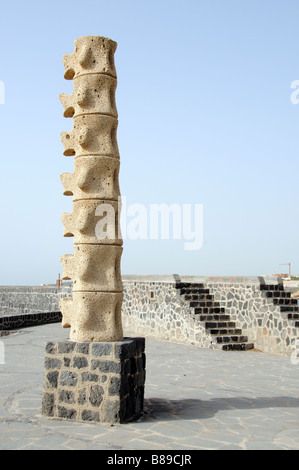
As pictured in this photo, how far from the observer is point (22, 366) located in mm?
9164

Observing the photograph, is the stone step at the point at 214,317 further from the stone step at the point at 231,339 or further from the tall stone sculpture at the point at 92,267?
the tall stone sculpture at the point at 92,267

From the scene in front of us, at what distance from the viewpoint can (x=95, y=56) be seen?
6.07 metres

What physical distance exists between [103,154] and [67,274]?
4.73 feet

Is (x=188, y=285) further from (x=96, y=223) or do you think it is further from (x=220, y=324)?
(x=96, y=223)

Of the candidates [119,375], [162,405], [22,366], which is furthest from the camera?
[22,366]

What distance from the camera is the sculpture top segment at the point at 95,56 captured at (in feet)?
19.8

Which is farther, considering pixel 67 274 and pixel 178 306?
pixel 178 306

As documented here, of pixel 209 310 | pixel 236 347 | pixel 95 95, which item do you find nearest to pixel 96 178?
pixel 95 95

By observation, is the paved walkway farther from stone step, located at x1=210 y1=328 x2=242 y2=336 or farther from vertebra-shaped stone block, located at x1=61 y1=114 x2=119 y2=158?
vertebra-shaped stone block, located at x1=61 y1=114 x2=119 y2=158

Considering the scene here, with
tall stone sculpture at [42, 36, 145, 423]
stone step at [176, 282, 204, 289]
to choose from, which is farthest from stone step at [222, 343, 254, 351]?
tall stone sculpture at [42, 36, 145, 423]

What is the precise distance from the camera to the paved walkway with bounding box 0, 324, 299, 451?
15.8ft

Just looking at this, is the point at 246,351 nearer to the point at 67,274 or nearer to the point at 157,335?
the point at 157,335

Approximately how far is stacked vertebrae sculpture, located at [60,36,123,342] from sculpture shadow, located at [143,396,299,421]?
99 centimetres
